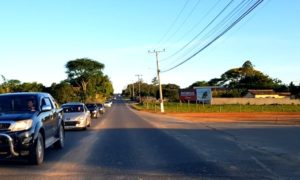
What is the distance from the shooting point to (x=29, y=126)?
1255 centimetres

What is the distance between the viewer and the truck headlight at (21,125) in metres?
12.2

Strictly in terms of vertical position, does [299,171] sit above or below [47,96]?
below

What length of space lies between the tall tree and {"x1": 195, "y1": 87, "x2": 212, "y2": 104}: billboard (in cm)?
3547

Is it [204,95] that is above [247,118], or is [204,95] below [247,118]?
above

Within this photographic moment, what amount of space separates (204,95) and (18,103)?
104m

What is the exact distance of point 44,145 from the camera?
45.2 feet

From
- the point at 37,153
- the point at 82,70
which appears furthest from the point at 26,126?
the point at 82,70

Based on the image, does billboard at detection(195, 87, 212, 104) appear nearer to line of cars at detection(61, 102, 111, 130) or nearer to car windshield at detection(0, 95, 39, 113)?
line of cars at detection(61, 102, 111, 130)

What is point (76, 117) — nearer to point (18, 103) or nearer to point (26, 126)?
point (18, 103)

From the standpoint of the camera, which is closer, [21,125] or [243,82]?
[21,125]

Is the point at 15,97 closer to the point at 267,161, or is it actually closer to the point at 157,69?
the point at 267,161

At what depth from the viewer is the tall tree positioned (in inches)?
5605

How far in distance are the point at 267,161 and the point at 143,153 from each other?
362 cm

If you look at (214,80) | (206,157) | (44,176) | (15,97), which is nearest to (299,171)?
(206,157)
